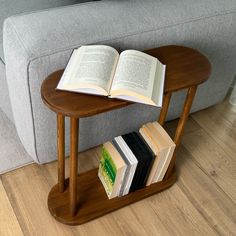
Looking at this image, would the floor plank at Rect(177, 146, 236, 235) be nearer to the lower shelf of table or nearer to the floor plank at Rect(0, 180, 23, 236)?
the lower shelf of table

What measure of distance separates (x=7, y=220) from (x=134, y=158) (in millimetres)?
489

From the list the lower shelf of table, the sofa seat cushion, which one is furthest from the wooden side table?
the sofa seat cushion

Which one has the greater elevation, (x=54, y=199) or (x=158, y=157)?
(x=158, y=157)

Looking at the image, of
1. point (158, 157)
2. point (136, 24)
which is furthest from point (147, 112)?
point (136, 24)

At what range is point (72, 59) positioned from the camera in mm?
911

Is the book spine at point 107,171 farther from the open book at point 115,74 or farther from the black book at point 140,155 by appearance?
the open book at point 115,74

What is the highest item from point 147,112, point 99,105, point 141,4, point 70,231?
point 141,4

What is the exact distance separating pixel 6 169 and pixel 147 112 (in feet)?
1.97

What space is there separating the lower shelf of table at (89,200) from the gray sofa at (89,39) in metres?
0.14

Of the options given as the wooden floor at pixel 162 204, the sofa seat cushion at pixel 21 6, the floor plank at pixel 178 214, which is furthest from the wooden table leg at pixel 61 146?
the sofa seat cushion at pixel 21 6

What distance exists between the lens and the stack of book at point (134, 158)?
107 cm

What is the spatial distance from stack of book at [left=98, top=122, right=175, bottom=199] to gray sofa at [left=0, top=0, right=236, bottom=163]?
0.44ft

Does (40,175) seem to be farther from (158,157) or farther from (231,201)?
(231,201)

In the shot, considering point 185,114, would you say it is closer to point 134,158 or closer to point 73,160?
point 134,158
